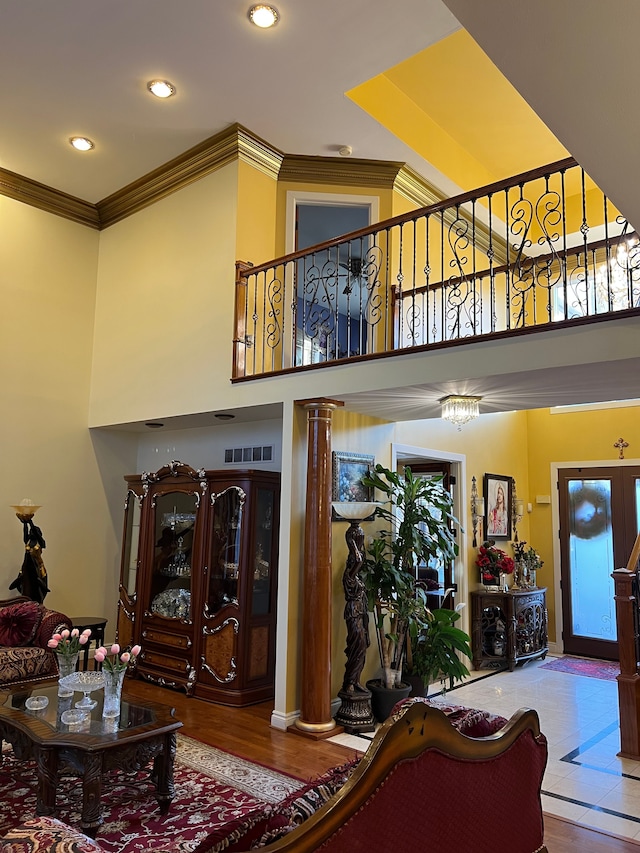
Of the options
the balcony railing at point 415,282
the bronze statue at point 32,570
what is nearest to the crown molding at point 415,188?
the balcony railing at point 415,282

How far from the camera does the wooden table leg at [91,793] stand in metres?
3.13

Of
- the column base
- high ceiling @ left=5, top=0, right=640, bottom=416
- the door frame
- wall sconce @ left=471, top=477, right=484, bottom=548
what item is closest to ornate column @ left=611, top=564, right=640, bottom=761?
high ceiling @ left=5, top=0, right=640, bottom=416

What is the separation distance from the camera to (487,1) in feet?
4.54

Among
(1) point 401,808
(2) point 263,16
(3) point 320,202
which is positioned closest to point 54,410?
(3) point 320,202

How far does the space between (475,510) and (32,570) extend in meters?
4.64

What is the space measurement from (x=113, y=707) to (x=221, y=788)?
0.81m

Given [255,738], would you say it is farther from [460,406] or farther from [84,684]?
[460,406]

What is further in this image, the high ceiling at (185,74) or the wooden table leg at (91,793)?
the high ceiling at (185,74)

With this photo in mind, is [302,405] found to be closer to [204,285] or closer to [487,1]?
[204,285]

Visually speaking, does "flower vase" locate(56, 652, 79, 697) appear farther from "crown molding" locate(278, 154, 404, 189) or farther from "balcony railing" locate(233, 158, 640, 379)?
"crown molding" locate(278, 154, 404, 189)

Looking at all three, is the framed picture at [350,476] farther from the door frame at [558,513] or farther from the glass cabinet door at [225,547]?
the door frame at [558,513]

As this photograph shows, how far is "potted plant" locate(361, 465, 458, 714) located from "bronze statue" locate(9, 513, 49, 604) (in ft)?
10.8

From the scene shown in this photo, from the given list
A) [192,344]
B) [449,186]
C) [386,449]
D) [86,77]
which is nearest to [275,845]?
[386,449]

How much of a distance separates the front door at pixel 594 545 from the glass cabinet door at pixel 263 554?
13.6ft
